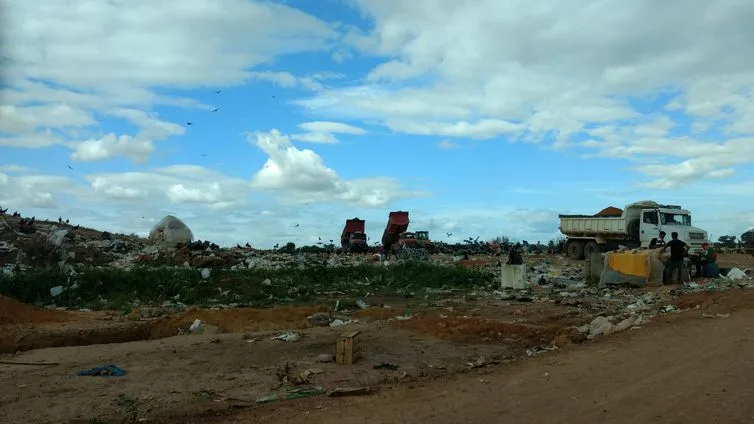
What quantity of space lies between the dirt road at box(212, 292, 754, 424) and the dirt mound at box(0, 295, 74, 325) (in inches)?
302

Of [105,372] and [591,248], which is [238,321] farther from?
[591,248]

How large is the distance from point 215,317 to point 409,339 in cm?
408

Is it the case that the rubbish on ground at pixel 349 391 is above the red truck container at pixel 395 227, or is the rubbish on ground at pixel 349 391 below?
below

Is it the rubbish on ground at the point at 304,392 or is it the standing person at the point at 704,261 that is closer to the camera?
the rubbish on ground at the point at 304,392

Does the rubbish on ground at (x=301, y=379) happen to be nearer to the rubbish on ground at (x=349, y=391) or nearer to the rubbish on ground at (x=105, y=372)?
the rubbish on ground at (x=349, y=391)

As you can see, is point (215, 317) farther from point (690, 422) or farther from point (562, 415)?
point (690, 422)

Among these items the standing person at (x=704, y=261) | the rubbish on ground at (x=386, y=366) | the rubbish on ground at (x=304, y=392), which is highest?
the standing person at (x=704, y=261)

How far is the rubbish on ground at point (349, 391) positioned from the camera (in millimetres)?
5934

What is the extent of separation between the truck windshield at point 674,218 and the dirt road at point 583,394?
17.5 m

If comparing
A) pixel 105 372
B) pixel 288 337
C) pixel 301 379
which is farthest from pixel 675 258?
pixel 105 372

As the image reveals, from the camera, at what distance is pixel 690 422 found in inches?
184

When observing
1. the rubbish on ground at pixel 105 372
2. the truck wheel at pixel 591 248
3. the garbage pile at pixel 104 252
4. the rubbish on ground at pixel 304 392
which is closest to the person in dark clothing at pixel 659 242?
the truck wheel at pixel 591 248

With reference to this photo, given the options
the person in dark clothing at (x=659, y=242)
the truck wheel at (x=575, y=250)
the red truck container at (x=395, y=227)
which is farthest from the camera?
the red truck container at (x=395, y=227)

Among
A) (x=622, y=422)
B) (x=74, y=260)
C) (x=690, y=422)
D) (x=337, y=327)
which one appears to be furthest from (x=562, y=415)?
(x=74, y=260)
